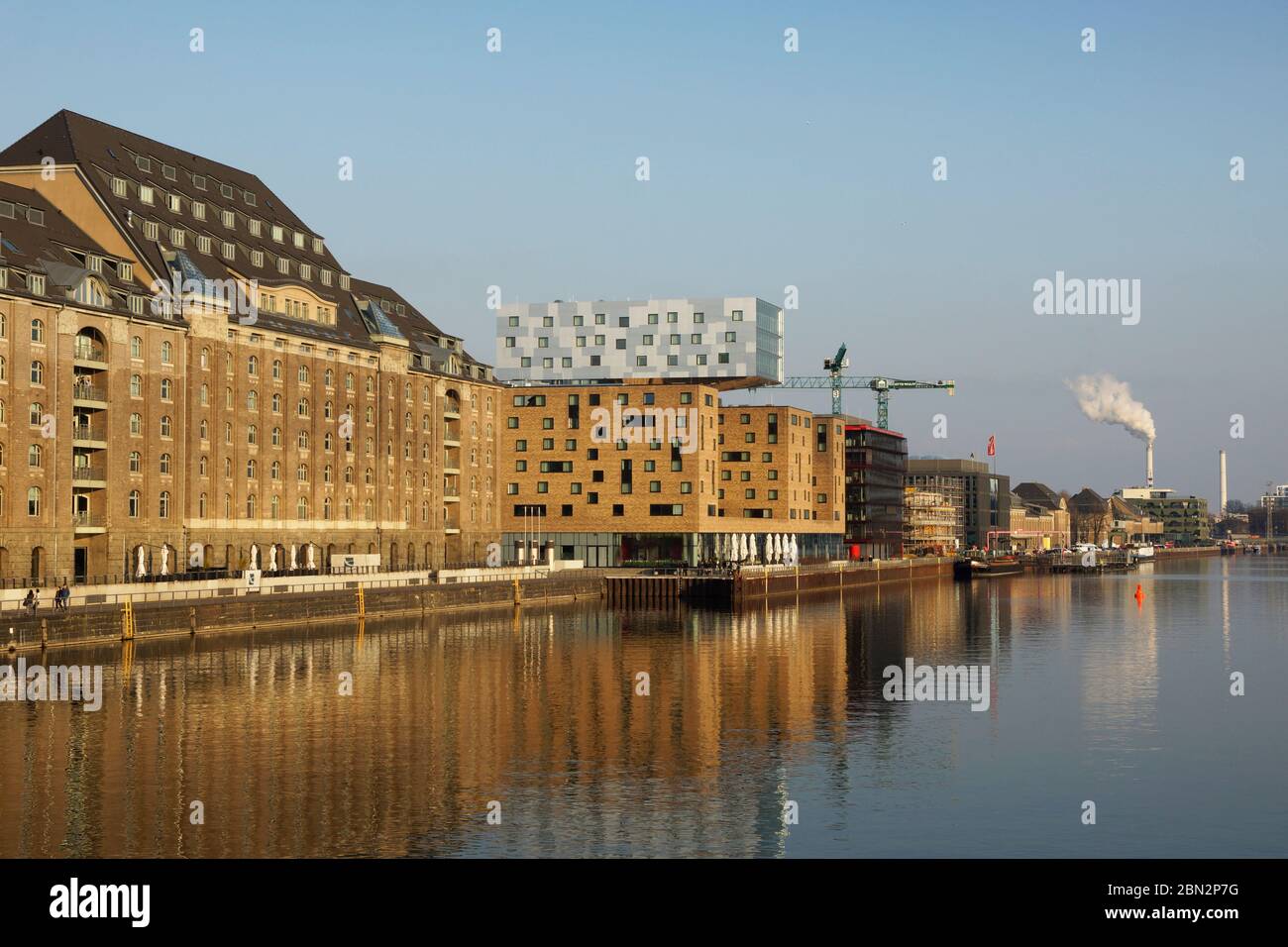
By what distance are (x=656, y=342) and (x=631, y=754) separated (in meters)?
140

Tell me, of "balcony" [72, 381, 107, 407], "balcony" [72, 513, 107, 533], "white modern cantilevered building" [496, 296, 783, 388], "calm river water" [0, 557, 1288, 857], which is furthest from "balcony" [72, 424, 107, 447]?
"white modern cantilevered building" [496, 296, 783, 388]

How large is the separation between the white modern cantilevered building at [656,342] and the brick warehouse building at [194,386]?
30.8 metres

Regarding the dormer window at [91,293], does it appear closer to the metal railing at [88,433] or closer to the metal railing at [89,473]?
the metal railing at [88,433]

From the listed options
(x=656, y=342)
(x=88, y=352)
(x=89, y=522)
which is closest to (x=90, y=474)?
(x=89, y=522)

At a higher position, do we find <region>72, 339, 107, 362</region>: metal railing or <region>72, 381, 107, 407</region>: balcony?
<region>72, 339, 107, 362</region>: metal railing

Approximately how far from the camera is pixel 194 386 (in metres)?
118

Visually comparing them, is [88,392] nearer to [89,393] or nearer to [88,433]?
[89,393]

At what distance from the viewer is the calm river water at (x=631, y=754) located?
133 feet

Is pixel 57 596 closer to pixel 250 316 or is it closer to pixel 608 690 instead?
pixel 608 690

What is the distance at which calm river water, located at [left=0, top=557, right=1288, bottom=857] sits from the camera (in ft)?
133

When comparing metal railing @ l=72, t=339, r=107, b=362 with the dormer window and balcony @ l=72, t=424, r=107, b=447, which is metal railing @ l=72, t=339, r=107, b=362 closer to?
the dormer window

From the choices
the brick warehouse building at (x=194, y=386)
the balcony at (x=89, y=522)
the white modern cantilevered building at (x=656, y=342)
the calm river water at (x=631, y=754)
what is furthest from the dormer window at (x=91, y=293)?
the white modern cantilevered building at (x=656, y=342)

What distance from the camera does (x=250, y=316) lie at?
4983 inches

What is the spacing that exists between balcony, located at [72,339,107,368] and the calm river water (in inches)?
1074
